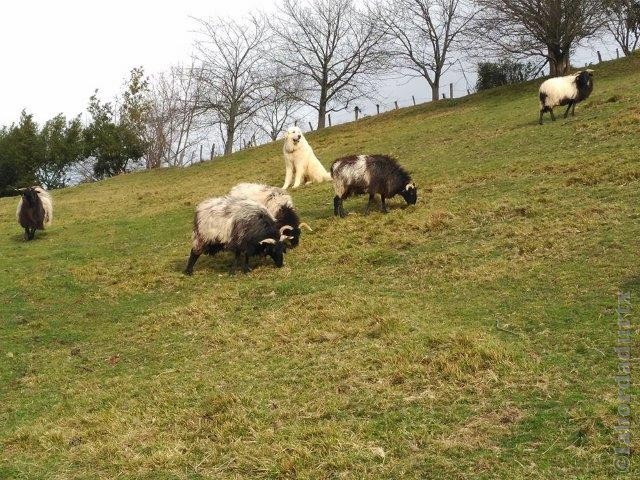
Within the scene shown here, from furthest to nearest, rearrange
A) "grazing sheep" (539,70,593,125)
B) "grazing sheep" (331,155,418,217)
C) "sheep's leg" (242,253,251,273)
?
"grazing sheep" (539,70,593,125), "grazing sheep" (331,155,418,217), "sheep's leg" (242,253,251,273)

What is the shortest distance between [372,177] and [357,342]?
695 centimetres

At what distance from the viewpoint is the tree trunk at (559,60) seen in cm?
3092

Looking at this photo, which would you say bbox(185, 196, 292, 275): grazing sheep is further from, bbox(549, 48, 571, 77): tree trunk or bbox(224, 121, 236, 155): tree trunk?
bbox(224, 121, 236, 155): tree trunk

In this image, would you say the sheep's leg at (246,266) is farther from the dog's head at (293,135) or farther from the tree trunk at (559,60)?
the tree trunk at (559,60)

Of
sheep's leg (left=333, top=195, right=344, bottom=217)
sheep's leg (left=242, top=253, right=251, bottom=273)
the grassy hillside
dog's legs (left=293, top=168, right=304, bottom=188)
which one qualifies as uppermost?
dog's legs (left=293, top=168, right=304, bottom=188)

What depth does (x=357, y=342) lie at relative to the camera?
7.23 metres

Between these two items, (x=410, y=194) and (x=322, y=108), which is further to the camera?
(x=322, y=108)

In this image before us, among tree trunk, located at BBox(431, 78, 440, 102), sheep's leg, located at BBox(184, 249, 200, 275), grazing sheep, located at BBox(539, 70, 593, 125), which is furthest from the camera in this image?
tree trunk, located at BBox(431, 78, 440, 102)

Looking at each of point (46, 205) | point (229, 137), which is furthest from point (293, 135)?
point (229, 137)

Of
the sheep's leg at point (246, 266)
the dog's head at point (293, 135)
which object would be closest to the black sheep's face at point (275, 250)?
the sheep's leg at point (246, 266)

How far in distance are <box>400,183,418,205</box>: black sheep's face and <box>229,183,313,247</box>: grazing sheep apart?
2.36 m

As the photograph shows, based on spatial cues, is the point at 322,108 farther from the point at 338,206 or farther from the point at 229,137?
the point at 338,206

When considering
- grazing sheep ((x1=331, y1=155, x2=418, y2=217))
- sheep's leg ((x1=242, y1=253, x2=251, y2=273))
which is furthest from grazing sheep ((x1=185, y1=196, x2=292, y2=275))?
grazing sheep ((x1=331, y1=155, x2=418, y2=217))

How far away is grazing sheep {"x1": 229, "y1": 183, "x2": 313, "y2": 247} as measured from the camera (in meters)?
12.5
